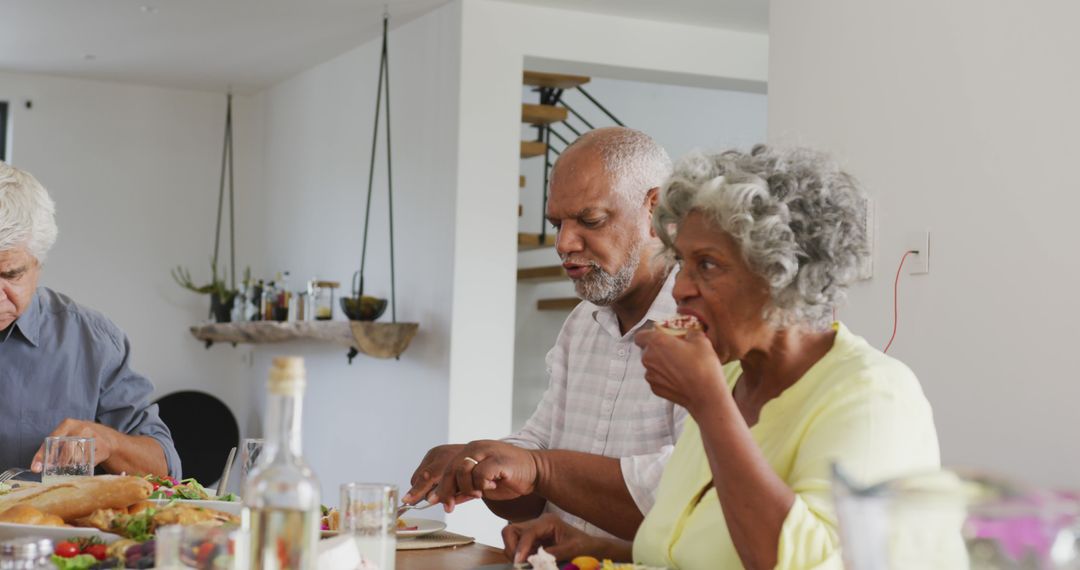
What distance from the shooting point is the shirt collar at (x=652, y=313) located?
2395 mm

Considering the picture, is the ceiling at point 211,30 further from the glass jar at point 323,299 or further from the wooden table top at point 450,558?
the wooden table top at point 450,558

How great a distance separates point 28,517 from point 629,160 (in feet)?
4.38

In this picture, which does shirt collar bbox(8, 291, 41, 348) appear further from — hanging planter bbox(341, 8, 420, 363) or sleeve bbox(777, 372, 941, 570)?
hanging planter bbox(341, 8, 420, 363)

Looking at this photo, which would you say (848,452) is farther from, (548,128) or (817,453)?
(548,128)

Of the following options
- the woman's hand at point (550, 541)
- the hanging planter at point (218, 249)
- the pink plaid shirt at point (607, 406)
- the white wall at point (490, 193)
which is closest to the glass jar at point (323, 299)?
the white wall at point (490, 193)

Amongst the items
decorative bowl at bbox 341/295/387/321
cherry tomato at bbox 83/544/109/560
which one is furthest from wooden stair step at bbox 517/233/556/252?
cherry tomato at bbox 83/544/109/560

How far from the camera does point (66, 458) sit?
6.83ft

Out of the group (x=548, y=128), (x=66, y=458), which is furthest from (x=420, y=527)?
(x=548, y=128)

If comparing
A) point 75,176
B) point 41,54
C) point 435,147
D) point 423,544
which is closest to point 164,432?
point 423,544

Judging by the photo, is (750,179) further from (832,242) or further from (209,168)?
(209,168)

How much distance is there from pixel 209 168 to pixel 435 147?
2.70 m

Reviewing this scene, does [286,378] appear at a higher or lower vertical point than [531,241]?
lower

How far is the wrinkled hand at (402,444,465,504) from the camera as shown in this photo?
2.06m

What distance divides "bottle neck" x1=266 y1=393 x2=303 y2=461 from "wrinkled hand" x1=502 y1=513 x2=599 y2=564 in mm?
704
